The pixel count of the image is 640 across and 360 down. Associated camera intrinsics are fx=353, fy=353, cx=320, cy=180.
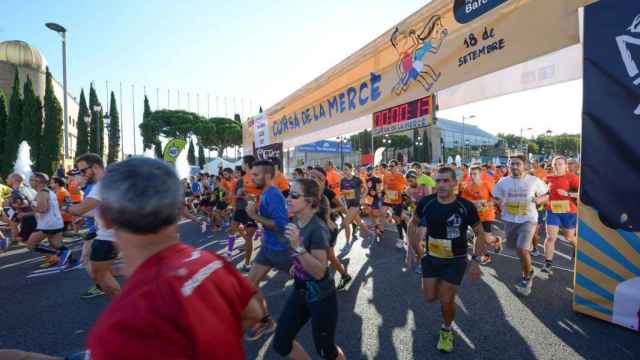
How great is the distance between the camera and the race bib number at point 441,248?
361cm

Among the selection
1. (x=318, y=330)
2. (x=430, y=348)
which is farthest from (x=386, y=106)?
(x=318, y=330)

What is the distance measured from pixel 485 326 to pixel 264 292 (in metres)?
3.00

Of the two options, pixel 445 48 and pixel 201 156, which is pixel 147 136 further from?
pixel 445 48

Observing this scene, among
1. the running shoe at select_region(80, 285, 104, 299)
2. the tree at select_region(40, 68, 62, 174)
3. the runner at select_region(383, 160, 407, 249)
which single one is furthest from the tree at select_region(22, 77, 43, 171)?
the runner at select_region(383, 160, 407, 249)

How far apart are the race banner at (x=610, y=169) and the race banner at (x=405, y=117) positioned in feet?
6.15

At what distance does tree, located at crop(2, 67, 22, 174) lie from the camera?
28.7 meters

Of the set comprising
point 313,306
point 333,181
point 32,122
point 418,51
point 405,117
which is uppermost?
point 32,122

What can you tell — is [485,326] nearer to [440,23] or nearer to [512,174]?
[512,174]

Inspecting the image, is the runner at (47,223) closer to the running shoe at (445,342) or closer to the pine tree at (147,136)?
the running shoe at (445,342)

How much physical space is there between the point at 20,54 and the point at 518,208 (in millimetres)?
56619

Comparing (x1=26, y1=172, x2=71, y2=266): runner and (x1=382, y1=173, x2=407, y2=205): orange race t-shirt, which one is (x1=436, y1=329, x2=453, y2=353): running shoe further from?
(x1=26, y1=172, x2=71, y2=266): runner

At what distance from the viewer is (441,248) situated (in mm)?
3641

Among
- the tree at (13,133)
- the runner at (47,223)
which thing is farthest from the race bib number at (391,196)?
the tree at (13,133)

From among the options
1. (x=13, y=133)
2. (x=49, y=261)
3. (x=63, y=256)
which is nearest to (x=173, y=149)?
(x=63, y=256)
